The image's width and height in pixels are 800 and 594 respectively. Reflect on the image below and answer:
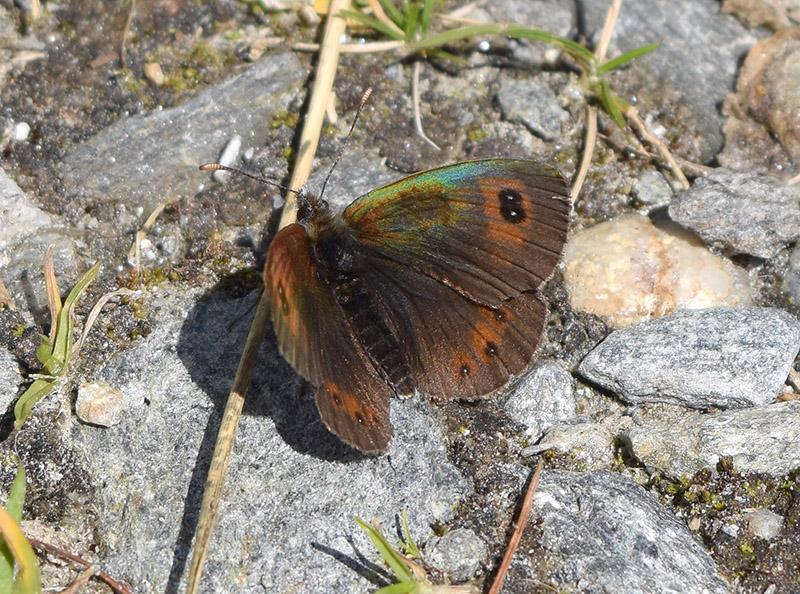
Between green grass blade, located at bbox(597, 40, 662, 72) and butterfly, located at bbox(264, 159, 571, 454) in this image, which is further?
green grass blade, located at bbox(597, 40, 662, 72)

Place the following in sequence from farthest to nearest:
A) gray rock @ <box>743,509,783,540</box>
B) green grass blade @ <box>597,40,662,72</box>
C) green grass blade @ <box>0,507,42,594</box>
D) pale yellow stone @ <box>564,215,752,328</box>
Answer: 1. green grass blade @ <box>597,40,662,72</box>
2. pale yellow stone @ <box>564,215,752,328</box>
3. gray rock @ <box>743,509,783,540</box>
4. green grass blade @ <box>0,507,42,594</box>

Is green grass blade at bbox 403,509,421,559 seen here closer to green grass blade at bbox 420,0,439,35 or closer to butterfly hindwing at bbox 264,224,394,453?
butterfly hindwing at bbox 264,224,394,453

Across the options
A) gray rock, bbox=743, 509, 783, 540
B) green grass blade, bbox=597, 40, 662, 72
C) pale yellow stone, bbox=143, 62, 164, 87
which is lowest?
gray rock, bbox=743, 509, 783, 540

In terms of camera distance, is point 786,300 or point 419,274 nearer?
point 419,274

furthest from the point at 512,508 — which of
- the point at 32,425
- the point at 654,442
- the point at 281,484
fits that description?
the point at 32,425

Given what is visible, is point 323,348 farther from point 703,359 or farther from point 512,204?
point 703,359

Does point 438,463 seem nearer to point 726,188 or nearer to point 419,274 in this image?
point 419,274

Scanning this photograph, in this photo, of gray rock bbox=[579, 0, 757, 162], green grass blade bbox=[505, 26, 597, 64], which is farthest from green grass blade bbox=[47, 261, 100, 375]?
gray rock bbox=[579, 0, 757, 162]
